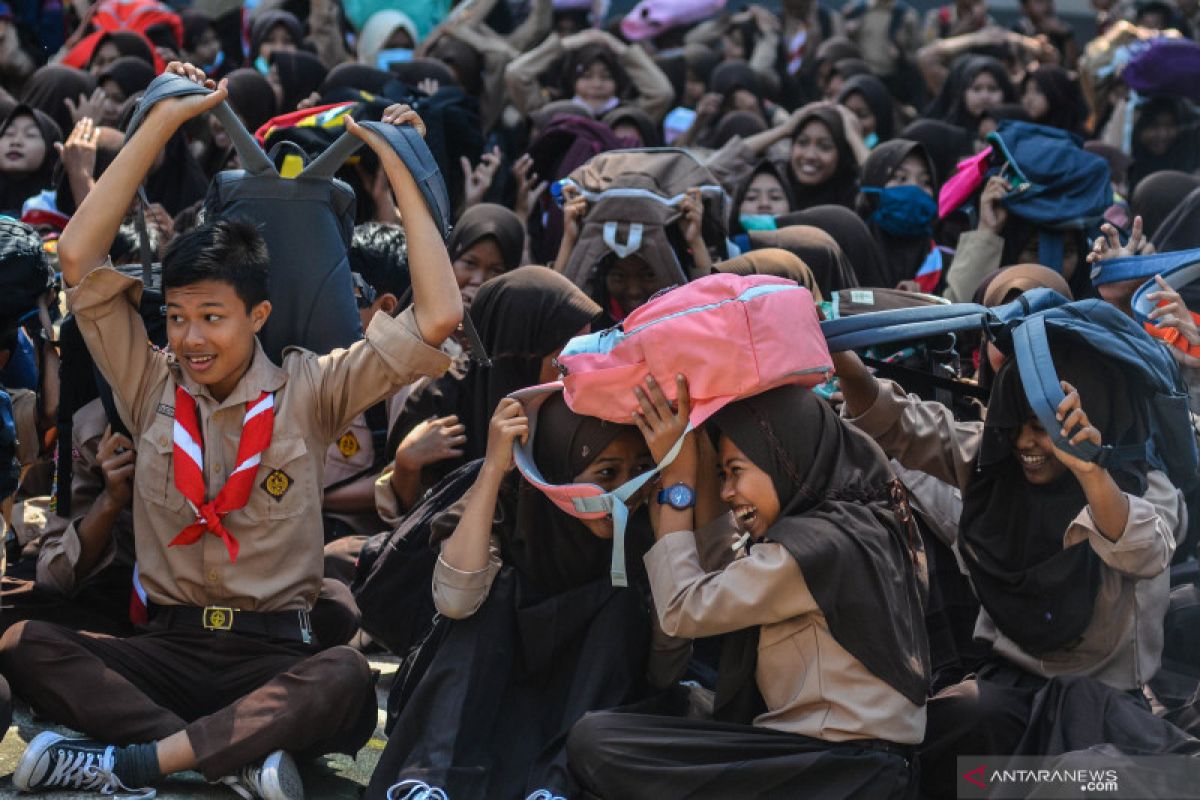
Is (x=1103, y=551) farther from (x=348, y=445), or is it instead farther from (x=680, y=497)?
(x=348, y=445)

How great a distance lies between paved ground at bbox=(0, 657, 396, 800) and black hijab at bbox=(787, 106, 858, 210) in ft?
14.9

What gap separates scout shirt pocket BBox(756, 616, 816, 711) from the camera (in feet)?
12.2

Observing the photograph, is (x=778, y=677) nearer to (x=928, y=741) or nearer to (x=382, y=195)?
(x=928, y=741)

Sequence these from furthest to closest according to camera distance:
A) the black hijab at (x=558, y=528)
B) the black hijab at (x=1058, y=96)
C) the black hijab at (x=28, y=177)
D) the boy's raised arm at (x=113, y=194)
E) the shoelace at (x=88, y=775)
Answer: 1. the black hijab at (x=1058, y=96)
2. the black hijab at (x=28, y=177)
3. the boy's raised arm at (x=113, y=194)
4. the black hijab at (x=558, y=528)
5. the shoelace at (x=88, y=775)

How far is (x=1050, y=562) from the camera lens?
4117mm

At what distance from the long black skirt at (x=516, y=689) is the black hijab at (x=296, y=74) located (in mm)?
5575

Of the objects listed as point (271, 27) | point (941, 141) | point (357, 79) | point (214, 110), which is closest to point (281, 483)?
point (214, 110)

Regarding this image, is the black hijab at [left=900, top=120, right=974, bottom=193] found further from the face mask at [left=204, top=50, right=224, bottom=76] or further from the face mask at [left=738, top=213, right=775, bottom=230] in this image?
the face mask at [left=204, top=50, right=224, bottom=76]

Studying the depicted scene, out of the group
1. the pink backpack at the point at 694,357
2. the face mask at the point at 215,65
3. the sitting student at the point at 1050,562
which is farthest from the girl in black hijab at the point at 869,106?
the pink backpack at the point at 694,357

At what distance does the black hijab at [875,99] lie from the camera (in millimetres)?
9711

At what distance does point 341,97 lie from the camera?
7797 mm

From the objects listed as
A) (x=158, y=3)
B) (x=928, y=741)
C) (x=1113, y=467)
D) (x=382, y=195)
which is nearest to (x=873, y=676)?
(x=928, y=741)

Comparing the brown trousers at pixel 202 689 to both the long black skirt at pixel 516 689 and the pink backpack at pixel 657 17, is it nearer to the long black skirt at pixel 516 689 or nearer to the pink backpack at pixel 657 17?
the long black skirt at pixel 516 689

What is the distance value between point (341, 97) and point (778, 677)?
188 inches
